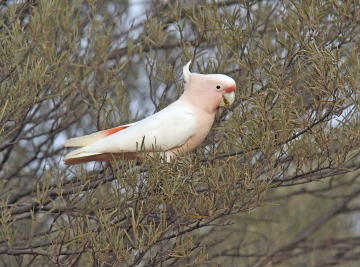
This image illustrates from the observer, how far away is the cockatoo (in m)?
2.18

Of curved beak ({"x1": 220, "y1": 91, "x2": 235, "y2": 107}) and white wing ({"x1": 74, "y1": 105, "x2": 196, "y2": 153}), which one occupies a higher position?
curved beak ({"x1": 220, "y1": 91, "x2": 235, "y2": 107})

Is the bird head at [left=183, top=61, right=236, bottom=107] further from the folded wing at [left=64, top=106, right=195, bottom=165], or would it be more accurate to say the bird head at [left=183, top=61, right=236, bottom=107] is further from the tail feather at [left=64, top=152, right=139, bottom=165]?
the tail feather at [left=64, top=152, right=139, bottom=165]

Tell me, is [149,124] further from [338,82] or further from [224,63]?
[338,82]

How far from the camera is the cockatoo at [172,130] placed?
2180 mm

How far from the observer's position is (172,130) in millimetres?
2203

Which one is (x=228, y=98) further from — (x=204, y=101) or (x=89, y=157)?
(x=89, y=157)

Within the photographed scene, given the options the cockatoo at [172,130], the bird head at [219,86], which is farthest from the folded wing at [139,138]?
the bird head at [219,86]

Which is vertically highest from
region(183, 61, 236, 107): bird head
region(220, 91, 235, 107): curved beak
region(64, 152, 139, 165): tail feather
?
region(183, 61, 236, 107): bird head

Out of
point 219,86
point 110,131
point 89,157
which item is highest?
point 219,86

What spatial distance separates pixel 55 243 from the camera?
184 cm

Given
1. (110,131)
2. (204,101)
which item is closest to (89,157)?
(110,131)

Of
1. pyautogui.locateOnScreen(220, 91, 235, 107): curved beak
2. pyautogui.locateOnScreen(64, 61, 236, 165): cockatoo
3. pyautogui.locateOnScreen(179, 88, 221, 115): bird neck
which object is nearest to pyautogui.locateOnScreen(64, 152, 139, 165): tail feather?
pyautogui.locateOnScreen(64, 61, 236, 165): cockatoo

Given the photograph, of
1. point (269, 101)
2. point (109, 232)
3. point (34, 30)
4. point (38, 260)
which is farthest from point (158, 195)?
point (38, 260)

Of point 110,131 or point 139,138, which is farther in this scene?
point 110,131
